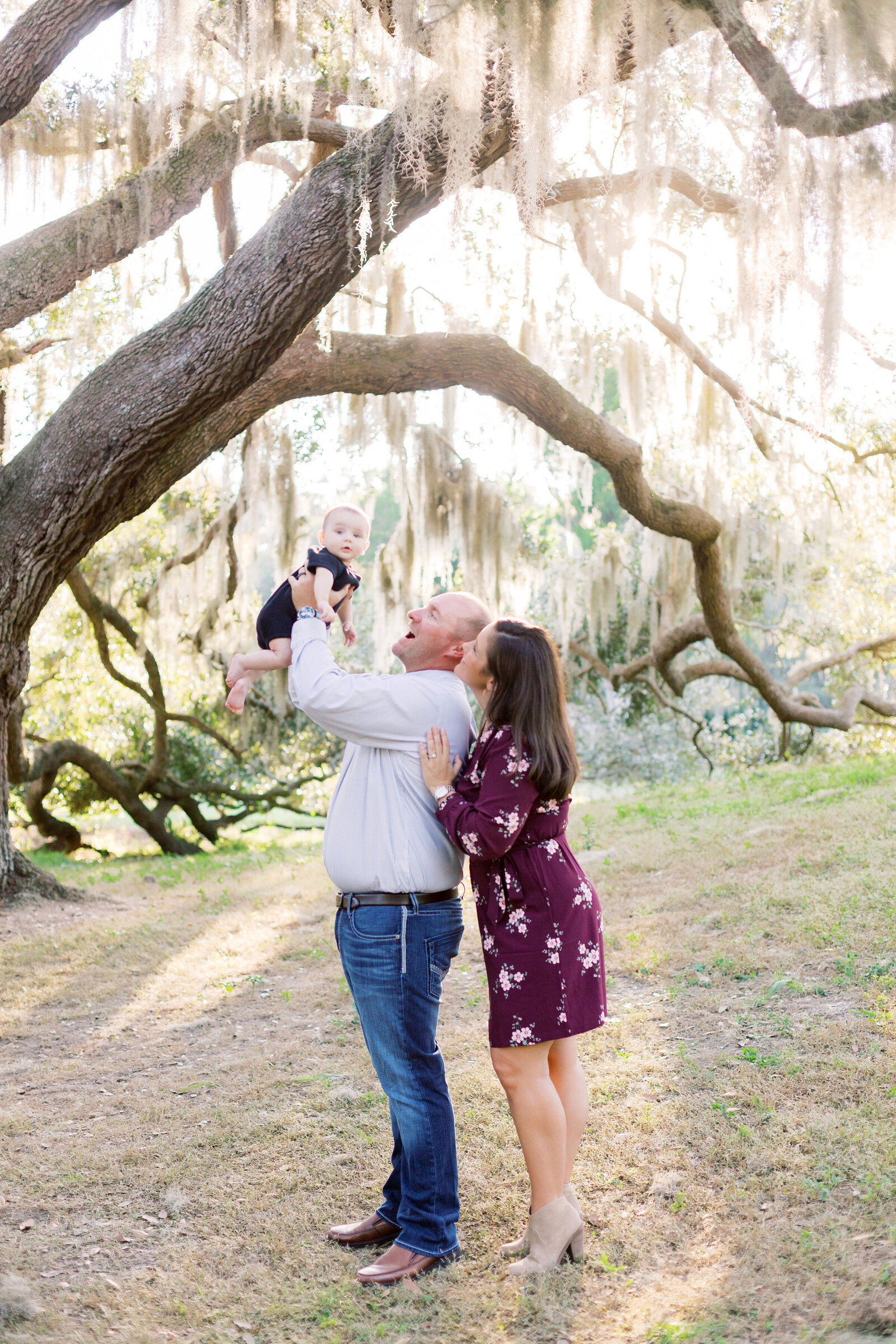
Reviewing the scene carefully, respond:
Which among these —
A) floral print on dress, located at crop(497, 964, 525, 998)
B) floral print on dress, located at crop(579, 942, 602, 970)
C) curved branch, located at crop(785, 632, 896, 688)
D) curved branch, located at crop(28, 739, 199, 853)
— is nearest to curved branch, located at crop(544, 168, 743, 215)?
floral print on dress, located at crop(579, 942, 602, 970)

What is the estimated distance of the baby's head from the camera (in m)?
2.98

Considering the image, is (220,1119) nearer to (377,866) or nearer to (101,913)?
(377,866)

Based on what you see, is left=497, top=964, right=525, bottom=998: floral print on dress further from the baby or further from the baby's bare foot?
the baby's bare foot

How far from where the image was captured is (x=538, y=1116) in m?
2.44

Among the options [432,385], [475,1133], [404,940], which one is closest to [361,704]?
[404,940]

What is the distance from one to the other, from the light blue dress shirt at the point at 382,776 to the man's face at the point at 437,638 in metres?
0.06

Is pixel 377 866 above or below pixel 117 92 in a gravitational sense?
below

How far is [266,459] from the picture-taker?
884cm

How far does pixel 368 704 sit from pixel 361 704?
0.02 metres

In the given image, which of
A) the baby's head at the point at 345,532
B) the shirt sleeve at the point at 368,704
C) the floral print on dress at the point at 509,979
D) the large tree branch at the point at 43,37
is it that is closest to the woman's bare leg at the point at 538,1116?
the floral print on dress at the point at 509,979

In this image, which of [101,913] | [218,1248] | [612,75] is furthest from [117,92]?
[218,1248]

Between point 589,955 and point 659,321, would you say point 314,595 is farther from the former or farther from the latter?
point 659,321

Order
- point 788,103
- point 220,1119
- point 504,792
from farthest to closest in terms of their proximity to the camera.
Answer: point 788,103, point 220,1119, point 504,792

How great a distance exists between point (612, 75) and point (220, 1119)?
4.17 meters
